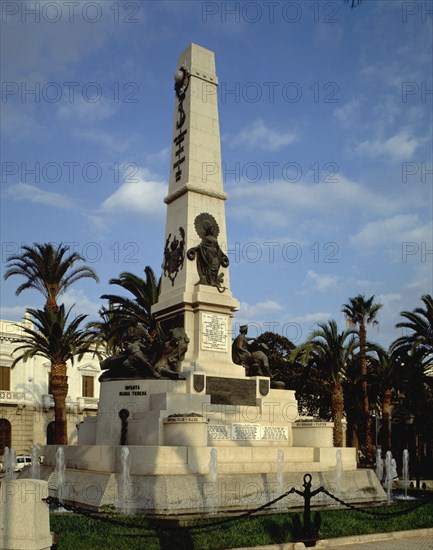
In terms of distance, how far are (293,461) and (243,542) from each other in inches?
250

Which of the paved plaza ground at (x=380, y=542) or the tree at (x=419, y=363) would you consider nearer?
the paved plaza ground at (x=380, y=542)

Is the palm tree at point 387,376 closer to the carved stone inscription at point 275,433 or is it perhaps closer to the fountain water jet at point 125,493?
the carved stone inscription at point 275,433

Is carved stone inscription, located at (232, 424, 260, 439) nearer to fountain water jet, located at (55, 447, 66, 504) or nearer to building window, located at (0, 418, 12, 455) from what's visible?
fountain water jet, located at (55, 447, 66, 504)

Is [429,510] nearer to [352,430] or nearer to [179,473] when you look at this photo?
[179,473]

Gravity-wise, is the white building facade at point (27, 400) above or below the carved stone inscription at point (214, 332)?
below

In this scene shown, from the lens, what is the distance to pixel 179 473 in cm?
1466

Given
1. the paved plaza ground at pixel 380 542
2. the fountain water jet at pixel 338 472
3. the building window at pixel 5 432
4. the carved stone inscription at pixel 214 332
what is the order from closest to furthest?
the paved plaza ground at pixel 380 542 < the fountain water jet at pixel 338 472 < the carved stone inscription at pixel 214 332 < the building window at pixel 5 432

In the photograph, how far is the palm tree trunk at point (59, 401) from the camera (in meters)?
33.3

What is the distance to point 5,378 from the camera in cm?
4959

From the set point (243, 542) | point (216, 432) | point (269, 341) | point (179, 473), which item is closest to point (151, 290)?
point (269, 341)

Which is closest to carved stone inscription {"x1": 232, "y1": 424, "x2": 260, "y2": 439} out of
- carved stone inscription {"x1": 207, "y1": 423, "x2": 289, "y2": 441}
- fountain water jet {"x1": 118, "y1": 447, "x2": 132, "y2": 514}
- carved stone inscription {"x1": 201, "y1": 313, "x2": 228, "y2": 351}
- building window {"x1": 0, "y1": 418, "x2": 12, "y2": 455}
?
carved stone inscription {"x1": 207, "y1": 423, "x2": 289, "y2": 441}

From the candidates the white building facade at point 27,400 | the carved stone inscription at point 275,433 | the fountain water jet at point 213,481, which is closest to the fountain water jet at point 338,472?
the carved stone inscription at point 275,433

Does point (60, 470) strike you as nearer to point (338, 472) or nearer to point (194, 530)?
point (194, 530)

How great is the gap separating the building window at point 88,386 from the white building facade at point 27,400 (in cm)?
47
